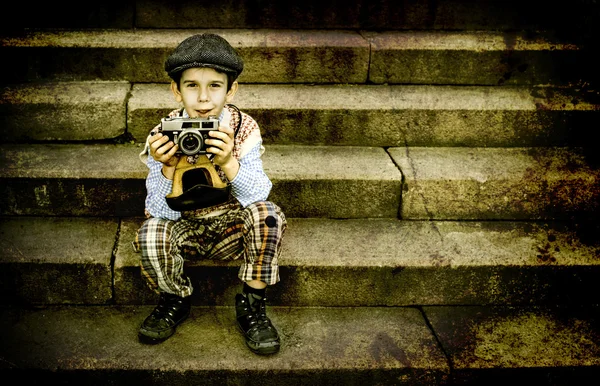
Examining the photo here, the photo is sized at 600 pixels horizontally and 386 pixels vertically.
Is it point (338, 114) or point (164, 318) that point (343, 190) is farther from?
point (164, 318)

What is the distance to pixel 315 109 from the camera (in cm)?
285

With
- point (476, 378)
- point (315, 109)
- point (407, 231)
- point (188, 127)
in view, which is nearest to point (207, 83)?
point (188, 127)

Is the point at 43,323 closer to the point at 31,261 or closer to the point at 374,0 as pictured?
the point at 31,261

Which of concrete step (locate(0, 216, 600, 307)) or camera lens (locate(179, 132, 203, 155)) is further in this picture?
concrete step (locate(0, 216, 600, 307))

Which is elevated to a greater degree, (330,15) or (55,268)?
(330,15)

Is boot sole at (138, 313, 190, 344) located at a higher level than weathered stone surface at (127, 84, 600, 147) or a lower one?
lower

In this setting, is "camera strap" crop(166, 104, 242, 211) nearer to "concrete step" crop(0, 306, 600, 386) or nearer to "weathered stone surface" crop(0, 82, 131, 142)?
"concrete step" crop(0, 306, 600, 386)

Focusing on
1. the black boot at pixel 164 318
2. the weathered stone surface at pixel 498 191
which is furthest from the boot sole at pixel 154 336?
the weathered stone surface at pixel 498 191

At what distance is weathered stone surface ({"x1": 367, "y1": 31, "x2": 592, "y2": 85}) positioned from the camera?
307cm

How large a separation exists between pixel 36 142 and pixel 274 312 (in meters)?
1.84

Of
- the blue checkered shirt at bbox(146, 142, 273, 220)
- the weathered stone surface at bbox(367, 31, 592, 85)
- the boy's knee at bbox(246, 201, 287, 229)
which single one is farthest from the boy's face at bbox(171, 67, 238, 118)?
the weathered stone surface at bbox(367, 31, 592, 85)

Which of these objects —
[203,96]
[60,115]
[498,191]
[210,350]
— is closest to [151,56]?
[60,115]

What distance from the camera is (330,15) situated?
130 inches

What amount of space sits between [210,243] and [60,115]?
4.50 ft
